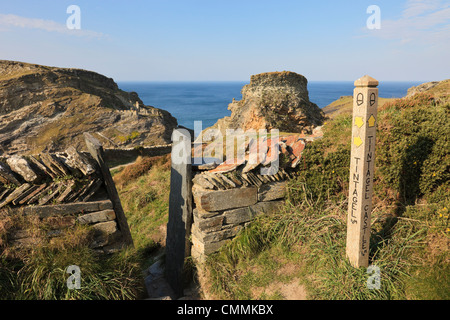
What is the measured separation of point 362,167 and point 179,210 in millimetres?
3405

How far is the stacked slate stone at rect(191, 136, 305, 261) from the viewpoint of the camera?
16.3 feet

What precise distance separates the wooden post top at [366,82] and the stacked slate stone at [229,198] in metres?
2.42

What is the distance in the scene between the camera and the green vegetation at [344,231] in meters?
3.90

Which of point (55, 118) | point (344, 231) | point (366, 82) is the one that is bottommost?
point (344, 231)

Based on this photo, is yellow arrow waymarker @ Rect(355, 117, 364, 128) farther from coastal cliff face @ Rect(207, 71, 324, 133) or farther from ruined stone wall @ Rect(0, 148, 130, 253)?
coastal cliff face @ Rect(207, 71, 324, 133)

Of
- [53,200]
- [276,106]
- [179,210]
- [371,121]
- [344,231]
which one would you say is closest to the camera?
[371,121]

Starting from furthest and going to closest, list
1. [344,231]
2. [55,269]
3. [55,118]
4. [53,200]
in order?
[55,118]
[344,231]
[53,200]
[55,269]

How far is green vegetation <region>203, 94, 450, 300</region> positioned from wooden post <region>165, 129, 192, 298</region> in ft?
2.60

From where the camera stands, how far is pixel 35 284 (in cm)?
362

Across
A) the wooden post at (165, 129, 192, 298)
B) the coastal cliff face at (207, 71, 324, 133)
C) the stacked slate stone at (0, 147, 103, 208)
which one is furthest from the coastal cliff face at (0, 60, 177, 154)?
the stacked slate stone at (0, 147, 103, 208)

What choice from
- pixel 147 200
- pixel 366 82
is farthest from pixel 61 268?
pixel 147 200

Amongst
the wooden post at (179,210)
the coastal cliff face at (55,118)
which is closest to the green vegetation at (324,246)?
the wooden post at (179,210)

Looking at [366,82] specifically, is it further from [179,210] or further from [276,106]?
[276,106]

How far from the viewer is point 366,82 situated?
328 centimetres
